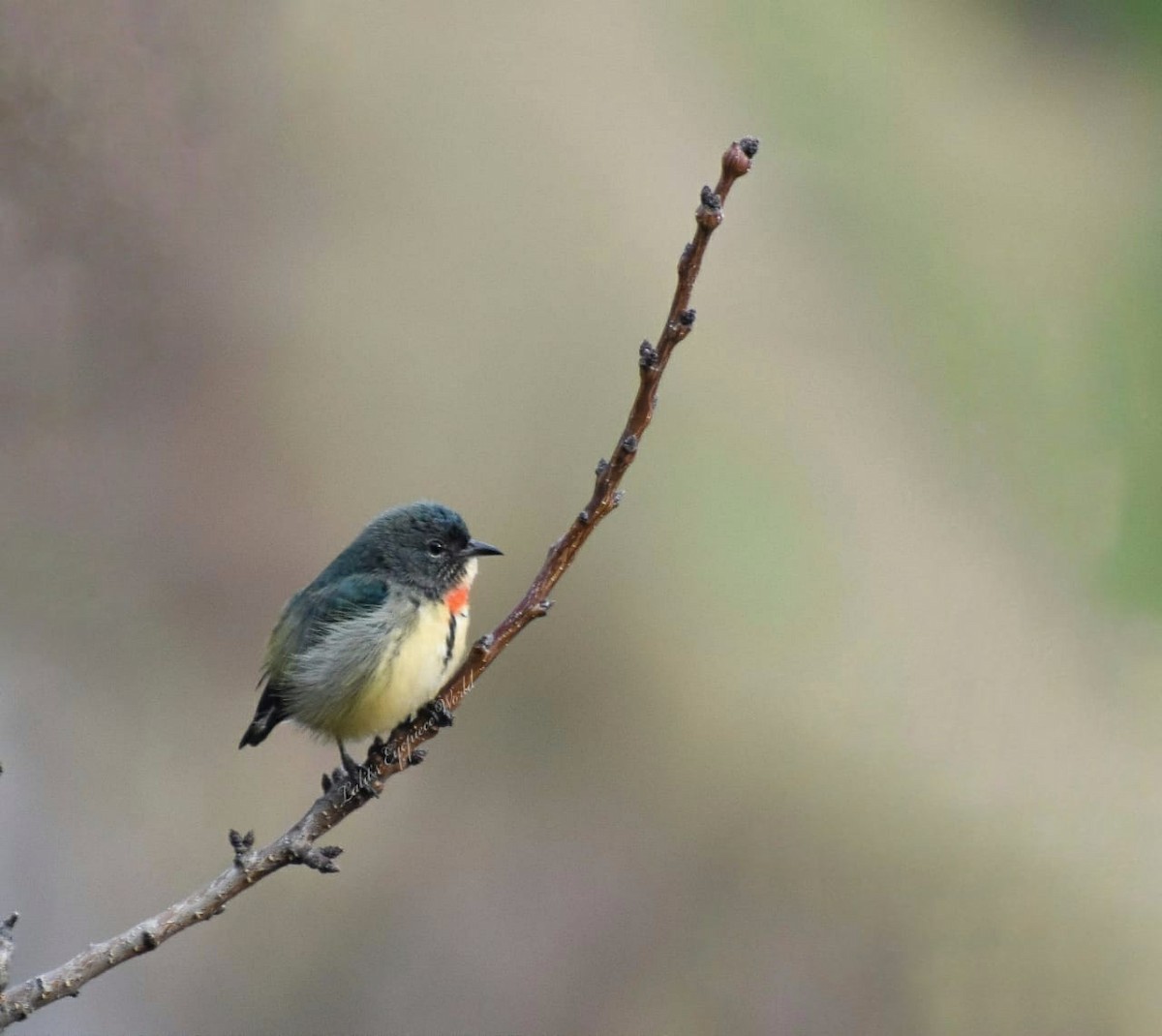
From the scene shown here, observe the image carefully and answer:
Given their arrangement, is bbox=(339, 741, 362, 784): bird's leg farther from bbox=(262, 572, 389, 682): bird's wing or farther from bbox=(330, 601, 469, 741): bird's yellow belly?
bbox=(262, 572, 389, 682): bird's wing

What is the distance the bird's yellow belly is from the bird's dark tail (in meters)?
0.20

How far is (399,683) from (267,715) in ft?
1.59

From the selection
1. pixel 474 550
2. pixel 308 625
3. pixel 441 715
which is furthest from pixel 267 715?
pixel 441 715

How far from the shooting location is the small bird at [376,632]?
3166 mm

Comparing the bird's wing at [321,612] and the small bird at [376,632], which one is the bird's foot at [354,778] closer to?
the small bird at [376,632]

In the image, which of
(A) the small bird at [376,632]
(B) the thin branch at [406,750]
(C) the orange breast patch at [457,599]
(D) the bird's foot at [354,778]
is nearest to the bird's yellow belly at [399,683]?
(A) the small bird at [376,632]

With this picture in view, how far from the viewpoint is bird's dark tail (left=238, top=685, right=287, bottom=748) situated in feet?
11.2

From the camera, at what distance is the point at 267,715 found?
11.2ft

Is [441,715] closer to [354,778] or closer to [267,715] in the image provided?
[354,778]

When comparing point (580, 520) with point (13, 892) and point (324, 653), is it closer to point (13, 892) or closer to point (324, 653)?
point (324, 653)

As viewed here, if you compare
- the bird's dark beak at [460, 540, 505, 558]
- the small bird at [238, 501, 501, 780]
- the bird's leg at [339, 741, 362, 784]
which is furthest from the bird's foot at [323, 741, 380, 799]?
the bird's dark beak at [460, 540, 505, 558]

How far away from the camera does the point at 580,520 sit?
2090mm

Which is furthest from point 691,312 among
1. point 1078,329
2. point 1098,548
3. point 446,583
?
point 1078,329

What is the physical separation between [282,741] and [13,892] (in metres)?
1.10
